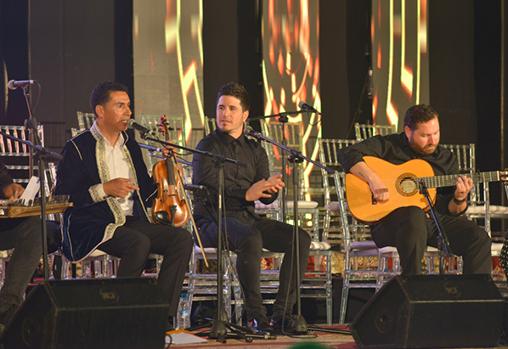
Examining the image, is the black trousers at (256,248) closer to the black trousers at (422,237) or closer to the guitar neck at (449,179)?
the black trousers at (422,237)

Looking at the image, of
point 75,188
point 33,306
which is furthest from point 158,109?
point 33,306

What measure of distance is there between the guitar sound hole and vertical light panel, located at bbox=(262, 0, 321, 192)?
111 inches

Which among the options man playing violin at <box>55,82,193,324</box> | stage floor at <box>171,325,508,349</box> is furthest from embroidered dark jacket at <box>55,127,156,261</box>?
stage floor at <box>171,325,508,349</box>

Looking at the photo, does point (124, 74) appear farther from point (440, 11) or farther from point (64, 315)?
point (64, 315)

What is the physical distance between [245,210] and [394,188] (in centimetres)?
77

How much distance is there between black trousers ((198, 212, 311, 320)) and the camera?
4.87 metres

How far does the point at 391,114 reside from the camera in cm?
828

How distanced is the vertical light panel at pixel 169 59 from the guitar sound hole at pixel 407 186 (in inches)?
105

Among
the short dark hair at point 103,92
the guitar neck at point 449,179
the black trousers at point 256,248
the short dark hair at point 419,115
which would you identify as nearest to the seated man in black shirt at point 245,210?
the black trousers at point 256,248

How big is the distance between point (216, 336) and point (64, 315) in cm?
97

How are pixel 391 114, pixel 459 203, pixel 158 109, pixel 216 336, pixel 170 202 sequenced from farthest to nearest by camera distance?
pixel 391 114, pixel 158 109, pixel 459 203, pixel 170 202, pixel 216 336

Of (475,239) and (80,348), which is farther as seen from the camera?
(475,239)

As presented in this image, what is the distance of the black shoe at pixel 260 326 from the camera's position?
4.71 m

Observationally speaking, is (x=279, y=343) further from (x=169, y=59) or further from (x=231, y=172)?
(x=169, y=59)
